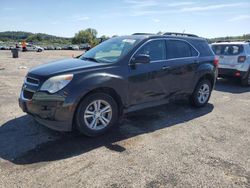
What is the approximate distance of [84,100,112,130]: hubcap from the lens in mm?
4573

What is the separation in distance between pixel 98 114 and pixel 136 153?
3.35 ft

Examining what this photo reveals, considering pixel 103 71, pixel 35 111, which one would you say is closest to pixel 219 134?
pixel 103 71

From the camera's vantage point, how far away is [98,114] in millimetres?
4668

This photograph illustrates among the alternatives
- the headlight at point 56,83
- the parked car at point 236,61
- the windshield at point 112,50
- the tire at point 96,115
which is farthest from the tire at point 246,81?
the headlight at point 56,83

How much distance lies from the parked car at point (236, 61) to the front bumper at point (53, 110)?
7430 millimetres

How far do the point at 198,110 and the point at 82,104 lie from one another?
335 cm

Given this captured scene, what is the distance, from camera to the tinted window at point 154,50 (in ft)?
17.3

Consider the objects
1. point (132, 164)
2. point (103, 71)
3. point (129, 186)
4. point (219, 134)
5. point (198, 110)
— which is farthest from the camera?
point (198, 110)

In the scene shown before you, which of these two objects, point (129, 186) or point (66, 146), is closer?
point (129, 186)

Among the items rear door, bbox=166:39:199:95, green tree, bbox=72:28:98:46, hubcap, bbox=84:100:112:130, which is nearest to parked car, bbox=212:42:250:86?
rear door, bbox=166:39:199:95

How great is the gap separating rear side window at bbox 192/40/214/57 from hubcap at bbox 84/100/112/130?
9.91 ft

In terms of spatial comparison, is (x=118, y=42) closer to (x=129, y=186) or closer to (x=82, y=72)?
(x=82, y=72)

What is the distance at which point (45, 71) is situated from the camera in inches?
178

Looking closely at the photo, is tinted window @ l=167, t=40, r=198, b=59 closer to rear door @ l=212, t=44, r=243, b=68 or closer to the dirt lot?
the dirt lot
